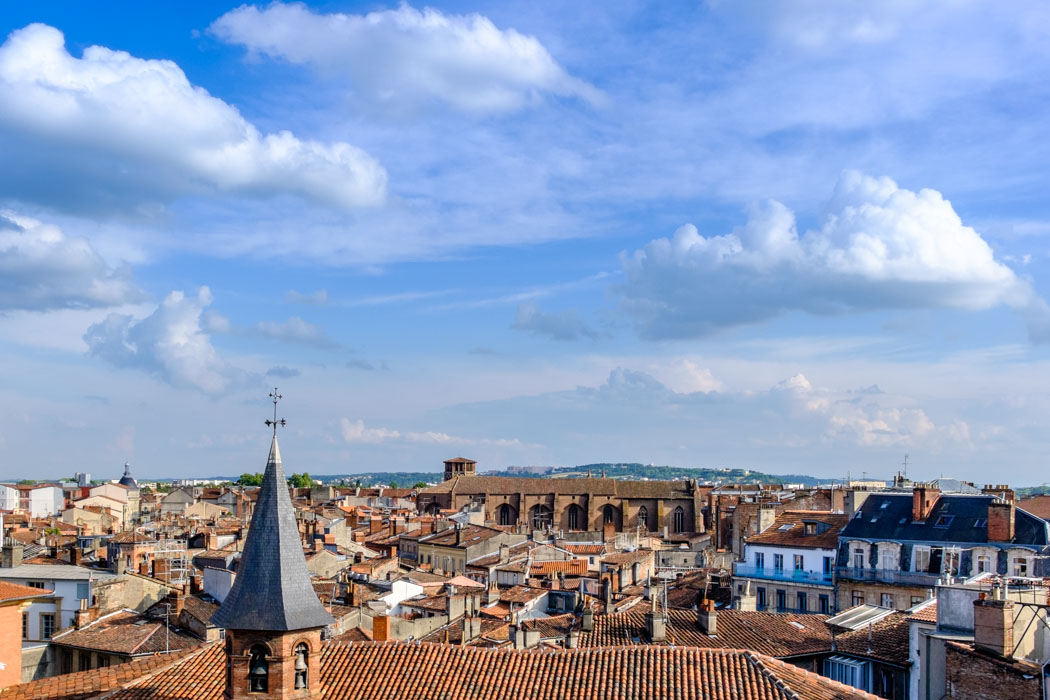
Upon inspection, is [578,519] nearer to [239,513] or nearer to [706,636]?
[239,513]

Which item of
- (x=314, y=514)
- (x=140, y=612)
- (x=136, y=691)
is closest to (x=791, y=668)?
(x=136, y=691)

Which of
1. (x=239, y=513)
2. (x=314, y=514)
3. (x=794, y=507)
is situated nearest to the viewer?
(x=794, y=507)

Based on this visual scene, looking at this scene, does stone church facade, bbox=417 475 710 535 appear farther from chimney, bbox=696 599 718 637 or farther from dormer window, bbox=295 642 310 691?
dormer window, bbox=295 642 310 691

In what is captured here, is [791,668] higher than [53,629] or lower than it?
higher

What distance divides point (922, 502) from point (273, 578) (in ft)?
128

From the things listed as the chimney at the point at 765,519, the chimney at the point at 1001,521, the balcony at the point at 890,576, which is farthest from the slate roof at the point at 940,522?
the chimney at the point at 765,519

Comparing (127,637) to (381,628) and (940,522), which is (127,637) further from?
(940,522)

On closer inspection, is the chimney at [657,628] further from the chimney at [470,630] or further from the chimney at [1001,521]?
the chimney at [1001,521]

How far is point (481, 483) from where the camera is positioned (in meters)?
144

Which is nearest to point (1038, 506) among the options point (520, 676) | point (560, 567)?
point (560, 567)

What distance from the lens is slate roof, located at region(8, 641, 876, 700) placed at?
79.1 feet

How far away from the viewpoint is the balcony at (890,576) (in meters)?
49.5

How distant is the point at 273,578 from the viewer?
78.9 feet

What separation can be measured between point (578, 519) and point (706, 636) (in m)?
106
